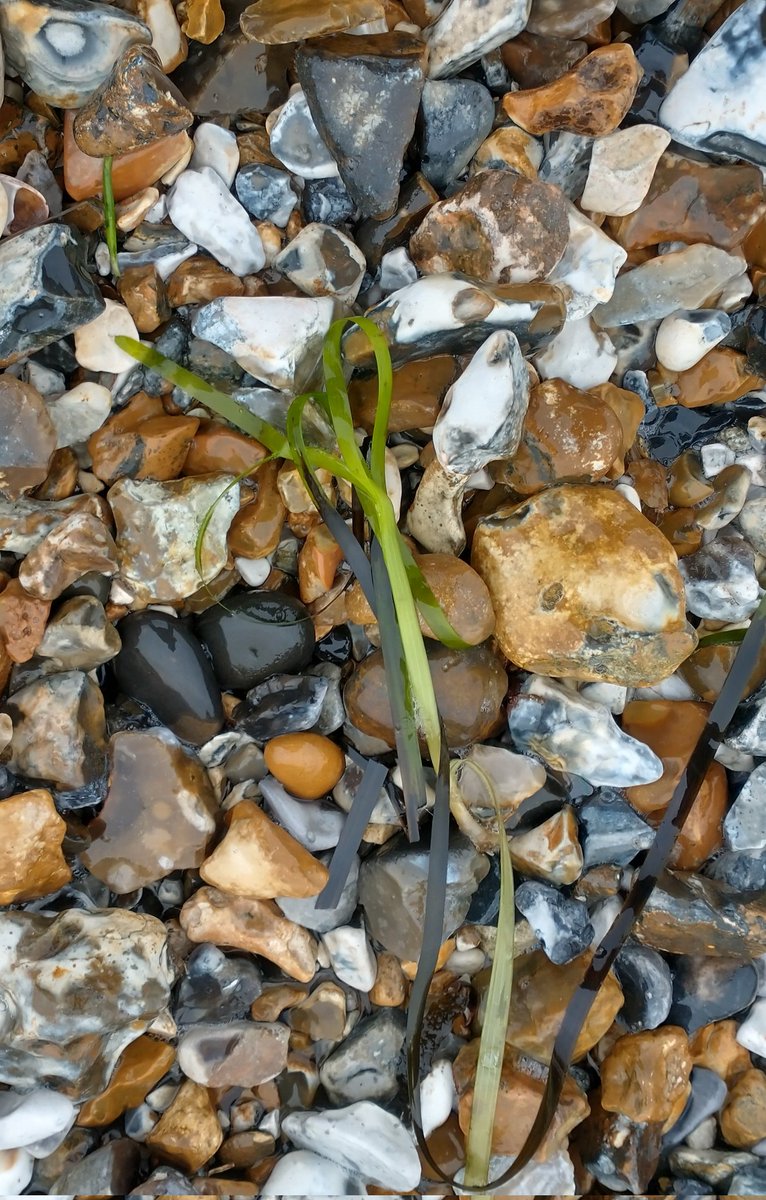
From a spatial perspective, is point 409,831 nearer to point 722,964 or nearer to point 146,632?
point 146,632

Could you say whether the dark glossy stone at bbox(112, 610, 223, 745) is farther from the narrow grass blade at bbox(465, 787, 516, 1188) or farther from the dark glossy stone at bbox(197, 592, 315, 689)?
the narrow grass blade at bbox(465, 787, 516, 1188)

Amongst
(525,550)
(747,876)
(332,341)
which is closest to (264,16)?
(332,341)

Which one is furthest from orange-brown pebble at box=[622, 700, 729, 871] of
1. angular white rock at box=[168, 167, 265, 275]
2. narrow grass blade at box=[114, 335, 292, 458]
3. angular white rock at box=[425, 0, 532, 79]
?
angular white rock at box=[425, 0, 532, 79]

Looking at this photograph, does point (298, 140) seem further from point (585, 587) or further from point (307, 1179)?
point (307, 1179)

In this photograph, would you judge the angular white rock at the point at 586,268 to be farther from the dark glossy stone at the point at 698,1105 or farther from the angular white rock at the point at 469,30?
the dark glossy stone at the point at 698,1105

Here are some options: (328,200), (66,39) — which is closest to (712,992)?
(328,200)

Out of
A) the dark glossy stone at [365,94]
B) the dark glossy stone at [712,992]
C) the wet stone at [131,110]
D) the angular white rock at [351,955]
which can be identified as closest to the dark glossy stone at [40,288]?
the wet stone at [131,110]
